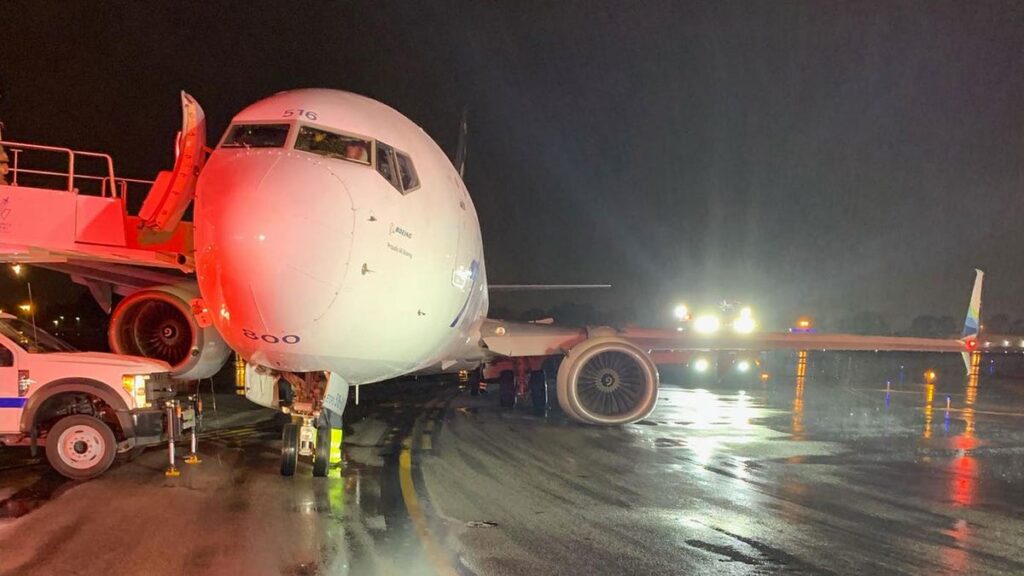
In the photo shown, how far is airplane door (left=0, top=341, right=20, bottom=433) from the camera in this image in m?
8.64

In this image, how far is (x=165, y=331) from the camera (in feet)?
39.1

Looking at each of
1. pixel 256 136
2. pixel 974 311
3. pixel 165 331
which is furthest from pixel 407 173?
pixel 974 311

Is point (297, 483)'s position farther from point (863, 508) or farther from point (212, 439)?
point (863, 508)

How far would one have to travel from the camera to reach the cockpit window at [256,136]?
696 centimetres

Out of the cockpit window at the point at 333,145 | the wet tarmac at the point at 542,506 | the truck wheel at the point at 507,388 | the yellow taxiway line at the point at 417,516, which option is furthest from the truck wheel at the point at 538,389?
the cockpit window at the point at 333,145

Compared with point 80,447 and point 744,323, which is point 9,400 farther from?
point 744,323

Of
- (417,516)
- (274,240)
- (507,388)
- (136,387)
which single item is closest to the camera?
(274,240)

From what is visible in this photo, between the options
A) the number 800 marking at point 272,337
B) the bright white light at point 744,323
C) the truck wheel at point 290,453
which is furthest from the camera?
the bright white light at point 744,323

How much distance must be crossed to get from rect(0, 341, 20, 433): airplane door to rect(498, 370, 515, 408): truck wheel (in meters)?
11.4

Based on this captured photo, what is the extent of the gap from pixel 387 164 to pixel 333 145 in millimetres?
578

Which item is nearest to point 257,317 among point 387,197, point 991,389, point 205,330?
point 387,197

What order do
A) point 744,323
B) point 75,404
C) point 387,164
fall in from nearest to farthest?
point 387,164 < point 75,404 < point 744,323

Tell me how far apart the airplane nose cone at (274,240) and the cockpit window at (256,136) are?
25 centimetres

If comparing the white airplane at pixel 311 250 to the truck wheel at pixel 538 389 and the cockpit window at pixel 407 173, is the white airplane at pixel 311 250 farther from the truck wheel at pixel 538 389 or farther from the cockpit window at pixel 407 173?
the truck wheel at pixel 538 389
